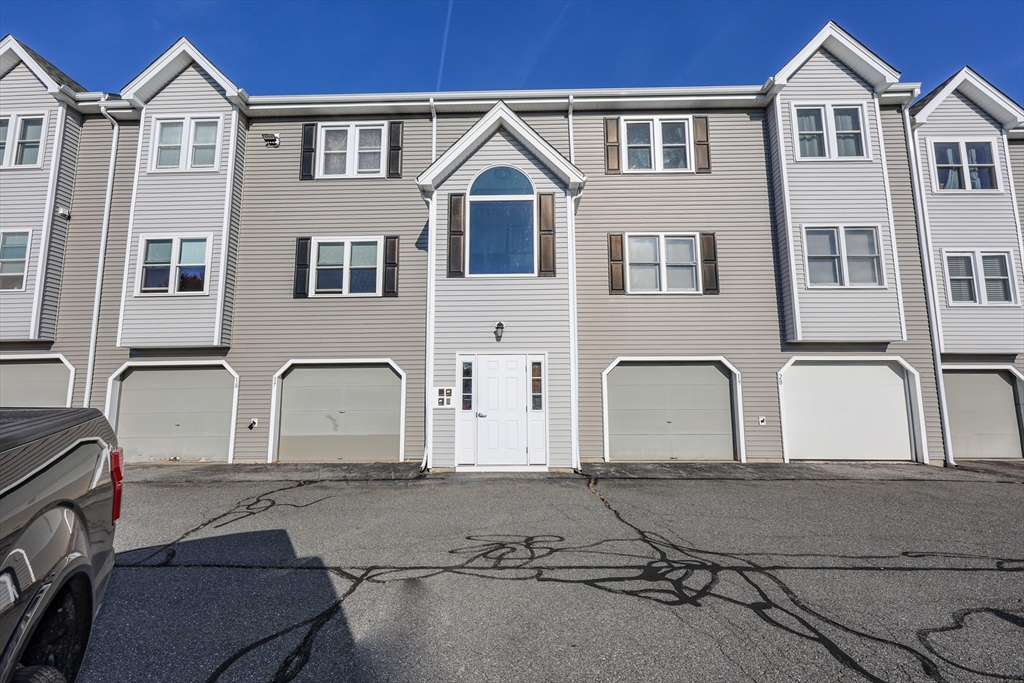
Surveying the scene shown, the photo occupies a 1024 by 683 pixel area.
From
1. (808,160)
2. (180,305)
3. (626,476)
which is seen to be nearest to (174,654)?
(626,476)

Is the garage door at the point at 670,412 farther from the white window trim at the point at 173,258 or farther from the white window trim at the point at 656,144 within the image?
the white window trim at the point at 173,258

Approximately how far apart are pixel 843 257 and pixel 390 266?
1053 centimetres

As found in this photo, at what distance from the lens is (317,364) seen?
11.6 metres

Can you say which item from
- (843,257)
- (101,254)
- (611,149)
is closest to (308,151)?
(101,254)

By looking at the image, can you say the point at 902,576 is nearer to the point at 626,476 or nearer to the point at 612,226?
the point at 626,476

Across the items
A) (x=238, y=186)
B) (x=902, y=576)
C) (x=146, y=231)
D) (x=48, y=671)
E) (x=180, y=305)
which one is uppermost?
(x=238, y=186)

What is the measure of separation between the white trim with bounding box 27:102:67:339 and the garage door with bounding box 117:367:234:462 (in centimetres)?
215

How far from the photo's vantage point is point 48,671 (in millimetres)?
1877

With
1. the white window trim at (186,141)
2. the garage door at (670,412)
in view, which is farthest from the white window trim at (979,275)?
the white window trim at (186,141)

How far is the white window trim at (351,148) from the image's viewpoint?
1220 cm

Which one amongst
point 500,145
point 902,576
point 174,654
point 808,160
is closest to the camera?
point 174,654

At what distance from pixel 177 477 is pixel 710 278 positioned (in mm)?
12179

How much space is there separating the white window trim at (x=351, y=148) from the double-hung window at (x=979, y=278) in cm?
1411

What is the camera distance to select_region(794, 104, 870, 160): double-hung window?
11.7 m
